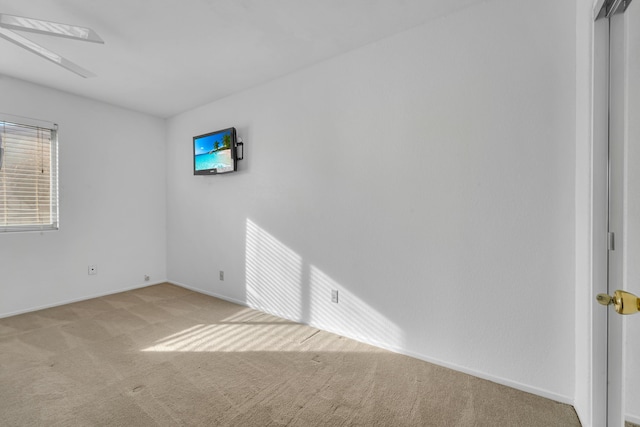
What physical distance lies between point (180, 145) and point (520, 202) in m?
4.32

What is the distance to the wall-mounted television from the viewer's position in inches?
135

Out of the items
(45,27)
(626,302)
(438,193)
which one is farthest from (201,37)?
(626,302)

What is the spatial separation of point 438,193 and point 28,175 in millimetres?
4400

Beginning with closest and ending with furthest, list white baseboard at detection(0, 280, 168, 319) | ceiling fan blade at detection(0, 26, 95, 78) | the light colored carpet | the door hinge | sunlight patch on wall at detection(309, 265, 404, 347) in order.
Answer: the door hinge → the light colored carpet → ceiling fan blade at detection(0, 26, 95, 78) → sunlight patch on wall at detection(309, 265, 404, 347) → white baseboard at detection(0, 280, 168, 319)

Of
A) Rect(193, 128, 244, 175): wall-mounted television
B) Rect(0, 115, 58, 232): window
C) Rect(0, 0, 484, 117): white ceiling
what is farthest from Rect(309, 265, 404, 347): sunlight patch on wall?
Rect(0, 115, 58, 232): window

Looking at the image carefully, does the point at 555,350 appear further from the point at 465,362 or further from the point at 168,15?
the point at 168,15

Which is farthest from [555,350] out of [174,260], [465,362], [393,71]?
[174,260]

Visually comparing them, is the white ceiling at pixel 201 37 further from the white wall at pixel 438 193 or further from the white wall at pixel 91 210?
the white wall at pixel 91 210

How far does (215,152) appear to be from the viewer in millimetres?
3617

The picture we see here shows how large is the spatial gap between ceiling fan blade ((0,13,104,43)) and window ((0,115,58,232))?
6.44 ft

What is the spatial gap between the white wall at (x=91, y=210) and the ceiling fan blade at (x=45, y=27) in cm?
197

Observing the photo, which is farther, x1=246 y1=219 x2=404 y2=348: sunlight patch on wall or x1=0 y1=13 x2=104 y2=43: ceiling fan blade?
x1=246 y1=219 x2=404 y2=348: sunlight patch on wall

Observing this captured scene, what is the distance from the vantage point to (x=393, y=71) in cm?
232

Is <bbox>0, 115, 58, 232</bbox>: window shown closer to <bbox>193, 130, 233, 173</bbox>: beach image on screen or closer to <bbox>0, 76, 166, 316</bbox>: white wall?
<bbox>0, 76, 166, 316</bbox>: white wall
